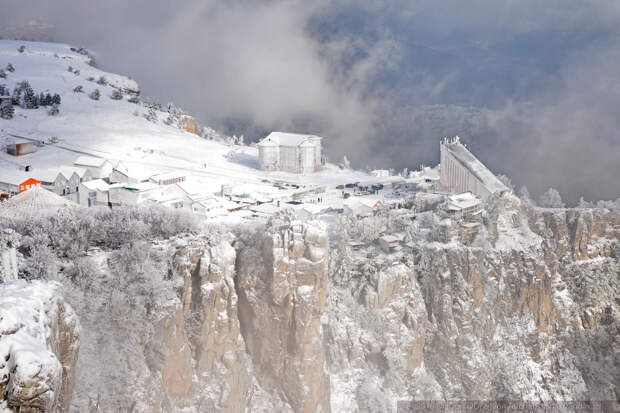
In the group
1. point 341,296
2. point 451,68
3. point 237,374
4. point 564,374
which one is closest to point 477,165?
point 564,374

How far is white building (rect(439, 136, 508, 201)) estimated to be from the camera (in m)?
38.5

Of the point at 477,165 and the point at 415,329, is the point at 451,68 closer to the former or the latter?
the point at 477,165

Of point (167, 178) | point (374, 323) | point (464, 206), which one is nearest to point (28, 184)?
point (167, 178)

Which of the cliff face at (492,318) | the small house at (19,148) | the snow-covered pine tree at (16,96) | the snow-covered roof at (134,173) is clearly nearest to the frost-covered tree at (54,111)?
the snow-covered pine tree at (16,96)

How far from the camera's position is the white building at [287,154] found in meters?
48.7

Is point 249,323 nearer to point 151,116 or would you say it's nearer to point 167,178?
point 167,178

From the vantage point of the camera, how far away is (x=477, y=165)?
4175 cm

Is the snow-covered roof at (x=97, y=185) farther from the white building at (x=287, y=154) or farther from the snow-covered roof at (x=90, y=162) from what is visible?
the white building at (x=287, y=154)

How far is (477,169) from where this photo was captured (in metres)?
40.9

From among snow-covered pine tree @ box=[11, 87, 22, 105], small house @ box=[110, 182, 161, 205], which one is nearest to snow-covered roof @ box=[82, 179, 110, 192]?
small house @ box=[110, 182, 161, 205]

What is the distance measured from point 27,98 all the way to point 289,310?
4029cm

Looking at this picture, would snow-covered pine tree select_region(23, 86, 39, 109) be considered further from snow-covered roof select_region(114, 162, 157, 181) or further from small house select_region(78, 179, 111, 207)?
small house select_region(78, 179, 111, 207)

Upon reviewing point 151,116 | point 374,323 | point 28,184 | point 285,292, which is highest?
point 151,116

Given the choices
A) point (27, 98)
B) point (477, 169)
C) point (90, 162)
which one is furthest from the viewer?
point (27, 98)
